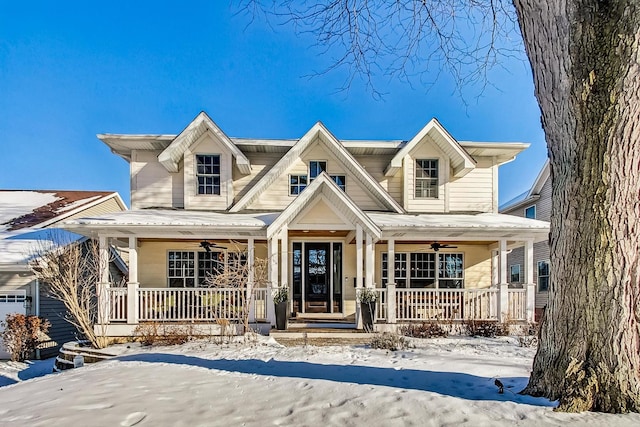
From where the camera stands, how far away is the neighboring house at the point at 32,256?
10922 millimetres

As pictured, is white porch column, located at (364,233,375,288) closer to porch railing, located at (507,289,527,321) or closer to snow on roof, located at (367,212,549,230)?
snow on roof, located at (367,212,549,230)

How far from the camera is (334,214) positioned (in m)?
9.98

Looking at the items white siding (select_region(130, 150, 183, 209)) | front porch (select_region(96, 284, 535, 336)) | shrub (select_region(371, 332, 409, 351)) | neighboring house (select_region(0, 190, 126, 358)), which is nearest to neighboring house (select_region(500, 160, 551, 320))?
front porch (select_region(96, 284, 535, 336))

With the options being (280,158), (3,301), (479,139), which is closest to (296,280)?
(280,158)

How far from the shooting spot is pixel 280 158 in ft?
40.5

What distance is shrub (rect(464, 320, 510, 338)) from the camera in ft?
29.7

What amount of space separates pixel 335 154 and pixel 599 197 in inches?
352

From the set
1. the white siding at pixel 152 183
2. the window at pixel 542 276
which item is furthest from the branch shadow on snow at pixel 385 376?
the window at pixel 542 276

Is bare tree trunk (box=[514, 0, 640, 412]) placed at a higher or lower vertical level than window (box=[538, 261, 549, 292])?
higher

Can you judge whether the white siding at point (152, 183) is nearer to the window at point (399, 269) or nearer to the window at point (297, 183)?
the window at point (297, 183)

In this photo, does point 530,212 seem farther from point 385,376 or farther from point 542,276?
point 385,376

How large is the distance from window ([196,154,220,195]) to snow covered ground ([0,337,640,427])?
20.5 ft

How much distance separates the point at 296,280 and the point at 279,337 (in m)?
3.08

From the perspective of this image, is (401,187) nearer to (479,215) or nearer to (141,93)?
(479,215)
